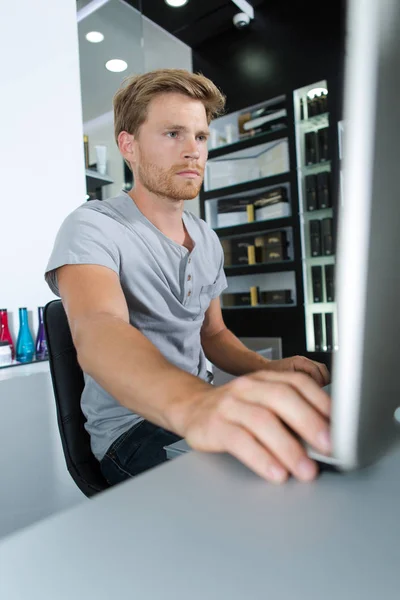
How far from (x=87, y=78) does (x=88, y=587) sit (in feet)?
11.5

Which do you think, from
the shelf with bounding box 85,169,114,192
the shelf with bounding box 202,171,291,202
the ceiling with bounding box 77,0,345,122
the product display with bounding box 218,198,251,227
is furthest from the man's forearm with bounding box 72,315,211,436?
the product display with bounding box 218,198,251,227

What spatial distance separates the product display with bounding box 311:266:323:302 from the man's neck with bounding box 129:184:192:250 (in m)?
2.68

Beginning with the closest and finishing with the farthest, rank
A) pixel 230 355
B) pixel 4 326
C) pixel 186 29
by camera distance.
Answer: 1. pixel 230 355
2. pixel 4 326
3. pixel 186 29

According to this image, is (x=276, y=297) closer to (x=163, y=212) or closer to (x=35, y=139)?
(x=35, y=139)

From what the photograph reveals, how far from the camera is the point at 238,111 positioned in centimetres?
437

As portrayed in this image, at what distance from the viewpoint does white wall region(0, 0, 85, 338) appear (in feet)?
6.77

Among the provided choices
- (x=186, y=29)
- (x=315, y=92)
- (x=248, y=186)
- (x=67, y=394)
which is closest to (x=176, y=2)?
(x=186, y=29)

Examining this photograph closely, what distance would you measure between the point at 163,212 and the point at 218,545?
112cm

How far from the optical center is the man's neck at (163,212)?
4.13 ft

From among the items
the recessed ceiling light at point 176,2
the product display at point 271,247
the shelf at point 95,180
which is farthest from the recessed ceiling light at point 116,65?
the product display at point 271,247

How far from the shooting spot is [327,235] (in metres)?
3.69

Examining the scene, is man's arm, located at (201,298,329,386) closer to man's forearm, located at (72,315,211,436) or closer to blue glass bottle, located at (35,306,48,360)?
man's forearm, located at (72,315,211,436)

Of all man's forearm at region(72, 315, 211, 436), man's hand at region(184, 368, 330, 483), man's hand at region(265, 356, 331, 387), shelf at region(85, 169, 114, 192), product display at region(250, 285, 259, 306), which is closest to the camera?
man's hand at region(184, 368, 330, 483)

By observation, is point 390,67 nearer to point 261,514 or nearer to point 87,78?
point 261,514
